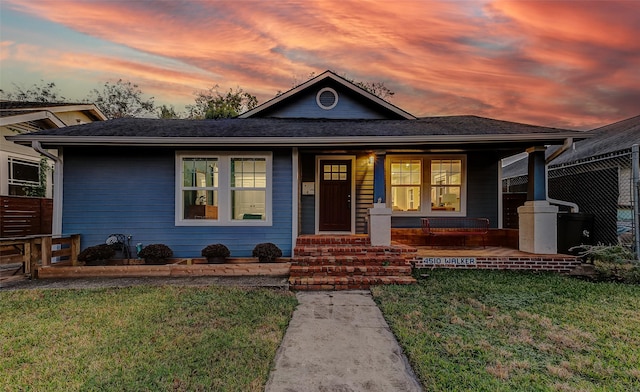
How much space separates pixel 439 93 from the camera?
46.0ft

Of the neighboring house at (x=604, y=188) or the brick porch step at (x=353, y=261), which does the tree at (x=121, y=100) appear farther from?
the neighboring house at (x=604, y=188)

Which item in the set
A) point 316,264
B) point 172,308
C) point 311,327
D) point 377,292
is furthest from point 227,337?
point 316,264

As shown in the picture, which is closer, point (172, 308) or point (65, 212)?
point (172, 308)

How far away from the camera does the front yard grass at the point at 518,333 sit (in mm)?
2510

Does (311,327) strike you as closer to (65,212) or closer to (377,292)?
(377,292)

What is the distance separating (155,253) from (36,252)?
2250 millimetres

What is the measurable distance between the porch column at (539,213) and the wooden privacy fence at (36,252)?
10.2m

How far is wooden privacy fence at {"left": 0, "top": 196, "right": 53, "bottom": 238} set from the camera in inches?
343

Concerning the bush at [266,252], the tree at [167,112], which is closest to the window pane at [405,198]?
the bush at [266,252]

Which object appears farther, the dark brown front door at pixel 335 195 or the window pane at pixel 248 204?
the dark brown front door at pixel 335 195

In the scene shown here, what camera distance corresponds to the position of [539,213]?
6.79 meters

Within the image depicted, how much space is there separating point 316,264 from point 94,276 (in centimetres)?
446

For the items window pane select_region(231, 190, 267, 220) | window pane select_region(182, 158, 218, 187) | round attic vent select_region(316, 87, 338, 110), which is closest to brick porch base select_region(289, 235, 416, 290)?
window pane select_region(231, 190, 267, 220)

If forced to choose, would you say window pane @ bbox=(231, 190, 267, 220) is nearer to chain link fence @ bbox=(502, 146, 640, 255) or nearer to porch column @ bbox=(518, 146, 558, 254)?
porch column @ bbox=(518, 146, 558, 254)
